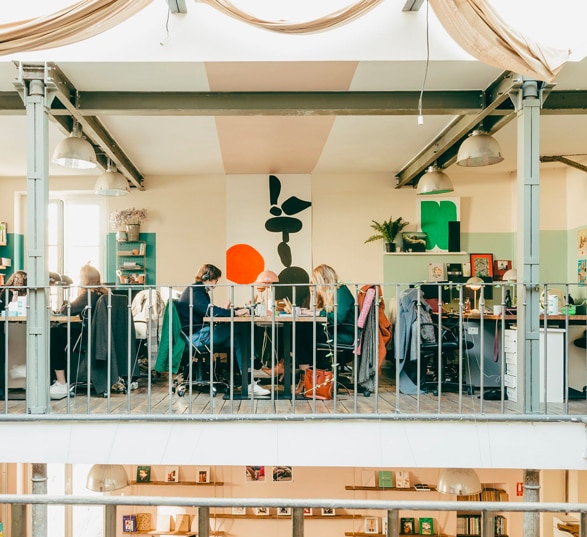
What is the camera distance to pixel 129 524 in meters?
8.02

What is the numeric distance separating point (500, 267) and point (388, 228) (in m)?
1.80

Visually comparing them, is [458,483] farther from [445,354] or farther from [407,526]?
[407,526]

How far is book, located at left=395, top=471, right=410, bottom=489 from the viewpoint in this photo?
7.86m

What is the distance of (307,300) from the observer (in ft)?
28.7

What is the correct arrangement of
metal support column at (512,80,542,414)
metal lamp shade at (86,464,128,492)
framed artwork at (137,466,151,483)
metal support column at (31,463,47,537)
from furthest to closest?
1. framed artwork at (137,466,151,483)
2. metal lamp shade at (86,464,128,492)
3. metal support column at (512,80,542,414)
4. metal support column at (31,463,47,537)

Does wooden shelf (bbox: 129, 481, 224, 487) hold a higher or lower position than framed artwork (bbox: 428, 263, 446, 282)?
lower

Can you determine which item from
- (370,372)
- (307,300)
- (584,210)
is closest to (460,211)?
(584,210)

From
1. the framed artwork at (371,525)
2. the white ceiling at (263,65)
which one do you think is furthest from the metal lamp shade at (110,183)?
the framed artwork at (371,525)

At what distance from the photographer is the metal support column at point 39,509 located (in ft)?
13.4

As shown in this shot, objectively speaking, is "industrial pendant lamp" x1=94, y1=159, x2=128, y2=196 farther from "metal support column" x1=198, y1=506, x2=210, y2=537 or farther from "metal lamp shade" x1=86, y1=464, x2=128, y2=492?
"metal support column" x1=198, y1=506, x2=210, y2=537

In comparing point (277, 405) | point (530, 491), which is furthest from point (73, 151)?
point (530, 491)

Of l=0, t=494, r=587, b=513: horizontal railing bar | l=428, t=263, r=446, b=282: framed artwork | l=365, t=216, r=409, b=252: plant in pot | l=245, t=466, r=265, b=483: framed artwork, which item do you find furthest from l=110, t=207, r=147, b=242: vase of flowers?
l=0, t=494, r=587, b=513: horizontal railing bar

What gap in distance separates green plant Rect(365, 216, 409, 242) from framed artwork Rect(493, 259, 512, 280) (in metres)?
1.47

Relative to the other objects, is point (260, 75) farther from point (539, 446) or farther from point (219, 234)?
point (219, 234)
